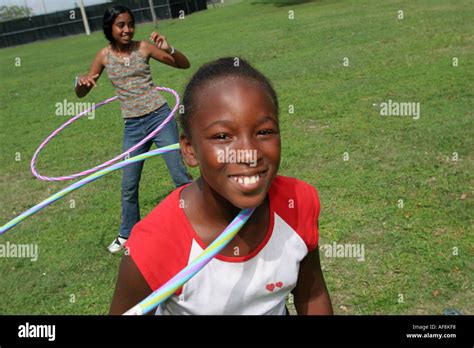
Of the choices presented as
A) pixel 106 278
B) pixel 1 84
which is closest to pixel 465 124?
pixel 106 278

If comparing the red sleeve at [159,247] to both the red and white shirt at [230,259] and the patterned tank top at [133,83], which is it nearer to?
the red and white shirt at [230,259]

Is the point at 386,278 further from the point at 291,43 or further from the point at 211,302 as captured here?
the point at 291,43

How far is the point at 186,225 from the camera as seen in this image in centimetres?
199

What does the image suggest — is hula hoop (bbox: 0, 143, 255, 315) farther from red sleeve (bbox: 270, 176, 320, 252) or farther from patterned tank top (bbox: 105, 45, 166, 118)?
patterned tank top (bbox: 105, 45, 166, 118)

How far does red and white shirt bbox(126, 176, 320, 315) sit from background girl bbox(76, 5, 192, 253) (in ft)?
10.4

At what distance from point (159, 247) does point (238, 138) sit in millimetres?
562

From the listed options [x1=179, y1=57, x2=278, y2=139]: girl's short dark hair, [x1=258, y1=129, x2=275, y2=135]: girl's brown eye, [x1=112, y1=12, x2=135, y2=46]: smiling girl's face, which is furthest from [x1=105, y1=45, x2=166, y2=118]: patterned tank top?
[x1=258, y1=129, x2=275, y2=135]: girl's brown eye

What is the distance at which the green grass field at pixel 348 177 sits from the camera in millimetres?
4551

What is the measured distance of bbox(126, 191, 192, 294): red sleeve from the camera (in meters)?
1.90

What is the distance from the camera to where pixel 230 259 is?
6.60 feet

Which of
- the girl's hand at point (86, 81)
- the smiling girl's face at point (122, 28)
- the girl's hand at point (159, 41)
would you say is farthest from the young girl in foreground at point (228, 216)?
the girl's hand at point (86, 81)

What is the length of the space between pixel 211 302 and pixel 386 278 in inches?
114

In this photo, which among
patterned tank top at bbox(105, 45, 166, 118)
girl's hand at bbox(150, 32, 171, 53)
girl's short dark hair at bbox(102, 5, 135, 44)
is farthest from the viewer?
patterned tank top at bbox(105, 45, 166, 118)

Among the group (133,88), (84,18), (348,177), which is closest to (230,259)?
(133,88)
